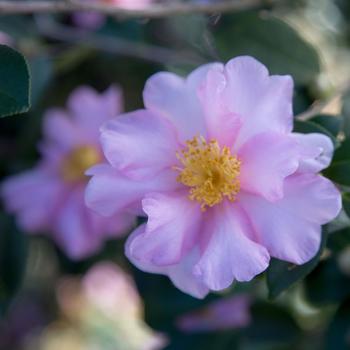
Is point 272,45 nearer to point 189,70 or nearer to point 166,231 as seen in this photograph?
point 189,70

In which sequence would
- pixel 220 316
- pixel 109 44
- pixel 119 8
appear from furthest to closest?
1. pixel 109 44
2. pixel 220 316
3. pixel 119 8

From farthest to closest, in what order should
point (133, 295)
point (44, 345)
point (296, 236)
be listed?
point (44, 345) < point (133, 295) < point (296, 236)

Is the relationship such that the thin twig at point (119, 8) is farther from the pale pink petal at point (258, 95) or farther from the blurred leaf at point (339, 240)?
the blurred leaf at point (339, 240)

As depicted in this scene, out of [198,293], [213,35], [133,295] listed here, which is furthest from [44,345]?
[198,293]

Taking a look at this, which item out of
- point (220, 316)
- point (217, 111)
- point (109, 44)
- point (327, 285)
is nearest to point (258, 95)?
A: point (217, 111)

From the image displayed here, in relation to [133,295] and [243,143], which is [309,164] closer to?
[243,143]
